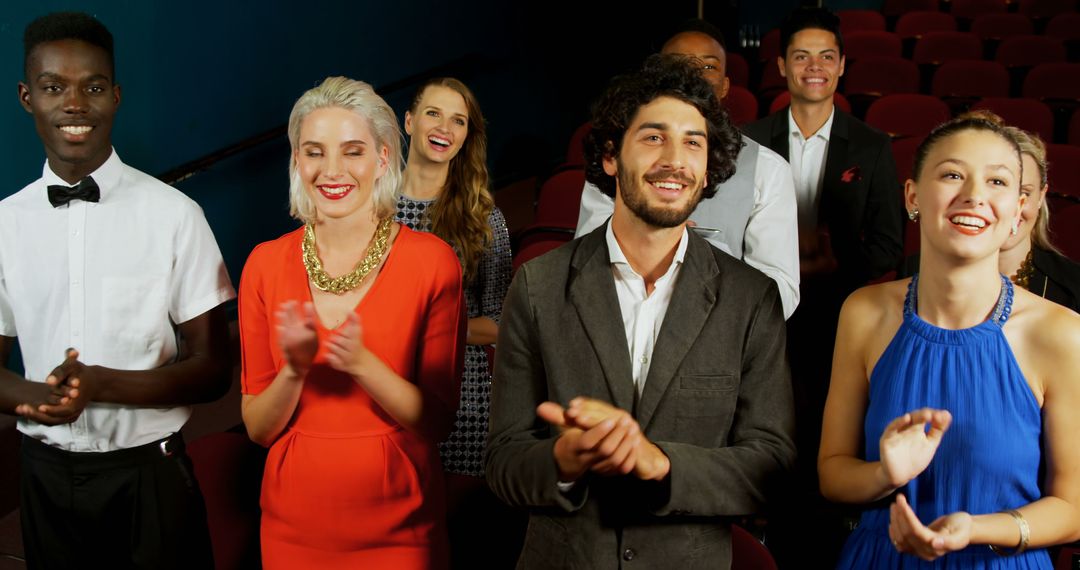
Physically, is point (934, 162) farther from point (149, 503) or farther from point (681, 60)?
point (149, 503)

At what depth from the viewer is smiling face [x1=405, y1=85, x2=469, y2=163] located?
2.56 m

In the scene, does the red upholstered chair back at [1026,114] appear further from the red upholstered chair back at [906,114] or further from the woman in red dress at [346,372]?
the woman in red dress at [346,372]

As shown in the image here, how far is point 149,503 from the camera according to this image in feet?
5.73

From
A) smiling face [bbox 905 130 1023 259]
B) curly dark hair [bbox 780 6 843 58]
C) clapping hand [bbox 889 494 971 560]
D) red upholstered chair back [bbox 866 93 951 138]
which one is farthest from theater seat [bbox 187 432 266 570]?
red upholstered chair back [bbox 866 93 951 138]

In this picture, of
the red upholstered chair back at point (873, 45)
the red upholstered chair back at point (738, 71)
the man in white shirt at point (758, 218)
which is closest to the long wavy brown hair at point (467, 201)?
the man in white shirt at point (758, 218)

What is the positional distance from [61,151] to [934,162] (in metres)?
1.53

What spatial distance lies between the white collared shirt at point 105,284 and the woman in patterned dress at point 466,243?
573mm

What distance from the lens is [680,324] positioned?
141 centimetres

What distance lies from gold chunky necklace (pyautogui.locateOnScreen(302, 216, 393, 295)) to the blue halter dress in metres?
0.86

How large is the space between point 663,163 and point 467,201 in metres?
1.13

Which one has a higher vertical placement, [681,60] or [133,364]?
[681,60]

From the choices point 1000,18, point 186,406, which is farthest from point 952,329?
point 1000,18

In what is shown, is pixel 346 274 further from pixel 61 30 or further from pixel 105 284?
pixel 61 30

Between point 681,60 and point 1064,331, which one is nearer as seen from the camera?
point 1064,331
